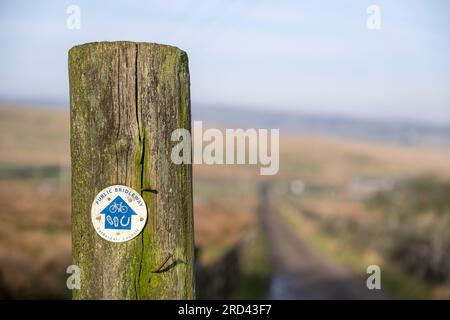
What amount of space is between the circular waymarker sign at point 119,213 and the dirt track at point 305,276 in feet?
37.3

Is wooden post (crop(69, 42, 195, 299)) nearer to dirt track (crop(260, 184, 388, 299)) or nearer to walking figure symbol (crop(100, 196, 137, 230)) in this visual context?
walking figure symbol (crop(100, 196, 137, 230))

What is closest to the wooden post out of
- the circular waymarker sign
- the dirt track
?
the circular waymarker sign

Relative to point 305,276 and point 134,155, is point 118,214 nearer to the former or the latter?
point 134,155

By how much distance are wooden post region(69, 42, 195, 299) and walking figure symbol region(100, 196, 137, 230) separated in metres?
0.07

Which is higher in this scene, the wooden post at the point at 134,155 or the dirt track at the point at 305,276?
the wooden post at the point at 134,155

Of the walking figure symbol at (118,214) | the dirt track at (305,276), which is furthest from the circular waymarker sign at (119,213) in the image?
the dirt track at (305,276)

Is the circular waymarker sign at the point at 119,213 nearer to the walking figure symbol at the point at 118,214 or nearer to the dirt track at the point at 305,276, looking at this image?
the walking figure symbol at the point at 118,214

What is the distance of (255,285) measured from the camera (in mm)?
14875

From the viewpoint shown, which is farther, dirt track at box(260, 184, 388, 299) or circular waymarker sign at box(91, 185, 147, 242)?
dirt track at box(260, 184, 388, 299)

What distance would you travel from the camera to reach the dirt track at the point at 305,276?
15961 millimetres

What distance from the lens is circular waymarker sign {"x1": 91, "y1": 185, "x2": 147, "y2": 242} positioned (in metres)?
2.78

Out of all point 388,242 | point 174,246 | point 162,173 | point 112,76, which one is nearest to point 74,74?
point 112,76

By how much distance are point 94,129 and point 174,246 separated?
598mm

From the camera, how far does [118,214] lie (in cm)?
280
